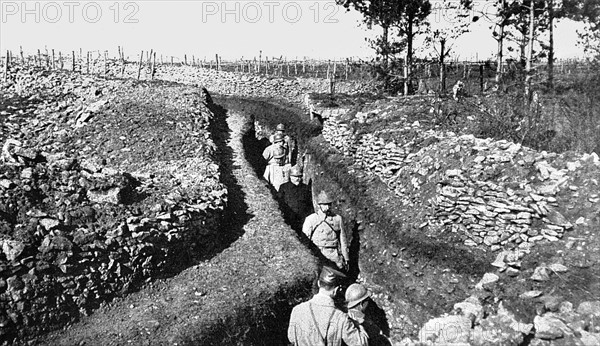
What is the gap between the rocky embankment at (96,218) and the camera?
8445 millimetres

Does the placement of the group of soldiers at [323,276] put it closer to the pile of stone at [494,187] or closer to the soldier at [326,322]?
the soldier at [326,322]

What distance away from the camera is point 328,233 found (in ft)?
35.4

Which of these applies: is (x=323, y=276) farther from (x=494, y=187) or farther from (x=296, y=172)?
(x=296, y=172)

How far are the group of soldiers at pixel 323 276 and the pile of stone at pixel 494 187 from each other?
2.58 m

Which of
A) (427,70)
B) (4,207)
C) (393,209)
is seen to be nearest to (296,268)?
(393,209)

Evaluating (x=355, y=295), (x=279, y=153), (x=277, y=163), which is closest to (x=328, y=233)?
(x=355, y=295)

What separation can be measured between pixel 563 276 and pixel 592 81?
10.2 m

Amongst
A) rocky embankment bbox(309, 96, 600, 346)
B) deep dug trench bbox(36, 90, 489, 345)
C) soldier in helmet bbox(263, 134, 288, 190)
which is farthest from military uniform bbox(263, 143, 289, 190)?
rocky embankment bbox(309, 96, 600, 346)

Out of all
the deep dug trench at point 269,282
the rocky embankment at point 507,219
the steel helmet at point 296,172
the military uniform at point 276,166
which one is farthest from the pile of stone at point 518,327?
the military uniform at point 276,166

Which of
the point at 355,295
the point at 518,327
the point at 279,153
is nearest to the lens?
the point at 518,327

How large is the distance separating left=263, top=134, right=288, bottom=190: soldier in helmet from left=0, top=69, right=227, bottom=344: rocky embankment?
7.05ft

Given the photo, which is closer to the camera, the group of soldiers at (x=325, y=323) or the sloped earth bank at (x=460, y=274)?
the group of soldiers at (x=325, y=323)

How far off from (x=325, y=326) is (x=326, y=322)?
0.18ft

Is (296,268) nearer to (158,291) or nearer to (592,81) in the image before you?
(158,291)
